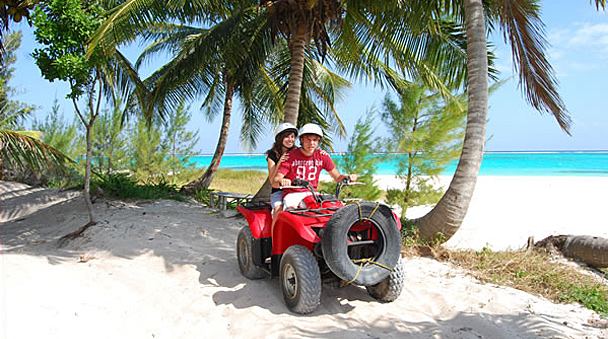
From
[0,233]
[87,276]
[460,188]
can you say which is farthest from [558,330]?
[0,233]

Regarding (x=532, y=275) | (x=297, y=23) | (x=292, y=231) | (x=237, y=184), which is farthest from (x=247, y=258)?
(x=237, y=184)

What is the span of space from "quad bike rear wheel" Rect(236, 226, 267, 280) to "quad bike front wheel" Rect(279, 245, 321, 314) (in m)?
0.88

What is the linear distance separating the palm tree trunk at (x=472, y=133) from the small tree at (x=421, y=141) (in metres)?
2.72

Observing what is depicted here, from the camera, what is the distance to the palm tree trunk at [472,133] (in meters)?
5.26

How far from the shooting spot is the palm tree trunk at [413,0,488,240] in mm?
5262

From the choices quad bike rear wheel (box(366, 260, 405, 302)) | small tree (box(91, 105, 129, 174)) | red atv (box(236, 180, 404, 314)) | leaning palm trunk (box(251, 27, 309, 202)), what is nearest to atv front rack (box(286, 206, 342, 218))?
red atv (box(236, 180, 404, 314))

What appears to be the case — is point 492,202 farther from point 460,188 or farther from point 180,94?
point 180,94

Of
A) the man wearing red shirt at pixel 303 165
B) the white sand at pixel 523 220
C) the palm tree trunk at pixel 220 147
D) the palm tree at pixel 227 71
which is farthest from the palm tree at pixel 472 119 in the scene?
the palm tree trunk at pixel 220 147

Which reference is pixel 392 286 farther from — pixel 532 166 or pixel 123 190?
pixel 532 166

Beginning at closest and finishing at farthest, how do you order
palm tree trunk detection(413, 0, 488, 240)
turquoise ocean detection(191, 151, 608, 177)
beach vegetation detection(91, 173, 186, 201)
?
palm tree trunk detection(413, 0, 488, 240) → beach vegetation detection(91, 173, 186, 201) → turquoise ocean detection(191, 151, 608, 177)

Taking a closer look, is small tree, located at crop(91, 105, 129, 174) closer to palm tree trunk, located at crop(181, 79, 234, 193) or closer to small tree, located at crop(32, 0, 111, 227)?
palm tree trunk, located at crop(181, 79, 234, 193)

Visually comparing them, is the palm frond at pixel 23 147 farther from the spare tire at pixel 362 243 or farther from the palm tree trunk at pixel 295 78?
the spare tire at pixel 362 243

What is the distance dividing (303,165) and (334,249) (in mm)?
1137

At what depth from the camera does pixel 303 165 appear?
3908 mm
